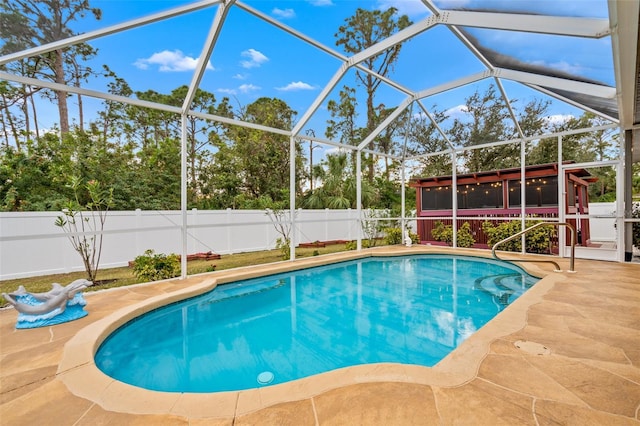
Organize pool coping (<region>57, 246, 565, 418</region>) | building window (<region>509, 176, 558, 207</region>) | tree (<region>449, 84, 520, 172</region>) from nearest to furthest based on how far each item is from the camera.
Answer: pool coping (<region>57, 246, 565, 418</region>) < tree (<region>449, 84, 520, 172</region>) < building window (<region>509, 176, 558, 207</region>)

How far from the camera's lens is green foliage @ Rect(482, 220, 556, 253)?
8.80m

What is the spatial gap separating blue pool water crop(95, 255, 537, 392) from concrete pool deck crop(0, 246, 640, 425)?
635mm

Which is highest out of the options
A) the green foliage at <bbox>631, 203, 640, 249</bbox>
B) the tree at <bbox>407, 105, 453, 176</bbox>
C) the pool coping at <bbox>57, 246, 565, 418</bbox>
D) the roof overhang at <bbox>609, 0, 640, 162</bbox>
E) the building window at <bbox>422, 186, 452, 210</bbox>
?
the tree at <bbox>407, 105, 453, 176</bbox>

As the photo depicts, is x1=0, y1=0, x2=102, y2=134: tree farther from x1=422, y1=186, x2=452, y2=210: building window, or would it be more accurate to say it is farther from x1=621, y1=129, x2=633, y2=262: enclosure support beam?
x1=422, y1=186, x2=452, y2=210: building window

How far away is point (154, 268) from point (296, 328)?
3543 millimetres

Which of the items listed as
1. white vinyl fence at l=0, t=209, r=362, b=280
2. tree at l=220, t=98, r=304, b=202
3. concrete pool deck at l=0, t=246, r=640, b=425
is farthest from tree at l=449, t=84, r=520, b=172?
tree at l=220, t=98, r=304, b=202

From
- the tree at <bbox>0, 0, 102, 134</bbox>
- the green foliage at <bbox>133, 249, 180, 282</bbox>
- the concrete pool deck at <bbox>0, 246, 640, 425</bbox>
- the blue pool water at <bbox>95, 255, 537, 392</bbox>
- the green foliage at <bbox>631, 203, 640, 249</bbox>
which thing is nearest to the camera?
the concrete pool deck at <bbox>0, 246, 640, 425</bbox>

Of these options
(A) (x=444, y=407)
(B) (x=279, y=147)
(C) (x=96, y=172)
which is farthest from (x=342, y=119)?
(A) (x=444, y=407)

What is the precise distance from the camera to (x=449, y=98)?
26.7 feet

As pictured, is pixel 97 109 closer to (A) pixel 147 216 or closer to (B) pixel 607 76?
(A) pixel 147 216

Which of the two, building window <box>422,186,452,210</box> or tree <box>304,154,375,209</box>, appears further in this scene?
tree <box>304,154,375,209</box>

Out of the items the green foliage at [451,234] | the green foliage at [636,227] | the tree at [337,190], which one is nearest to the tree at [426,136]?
the green foliage at [451,234]

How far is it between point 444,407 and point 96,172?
1126 cm

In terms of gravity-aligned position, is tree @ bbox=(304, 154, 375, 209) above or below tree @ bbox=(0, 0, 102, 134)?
below
